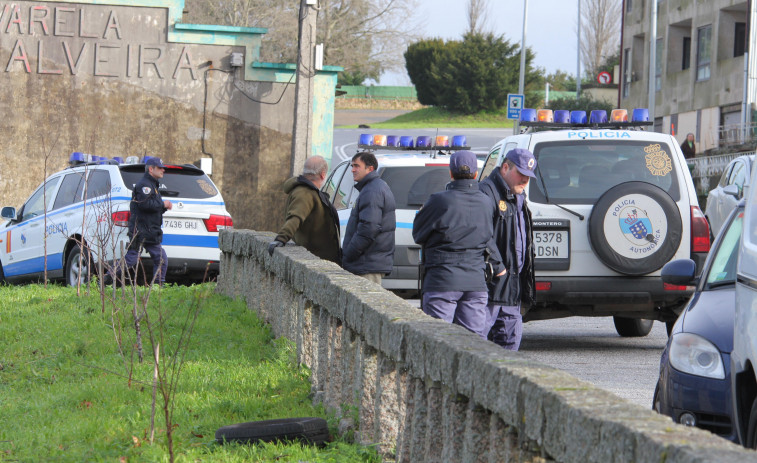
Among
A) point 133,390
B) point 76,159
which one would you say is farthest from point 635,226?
point 76,159

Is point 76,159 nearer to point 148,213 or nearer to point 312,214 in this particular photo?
point 148,213

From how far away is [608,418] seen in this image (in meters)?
2.91

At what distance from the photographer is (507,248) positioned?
783cm

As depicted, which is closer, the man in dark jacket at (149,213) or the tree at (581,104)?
the man in dark jacket at (149,213)

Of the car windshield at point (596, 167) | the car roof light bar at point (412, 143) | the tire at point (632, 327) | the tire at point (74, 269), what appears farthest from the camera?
the car roof light bar at point (412, 143)

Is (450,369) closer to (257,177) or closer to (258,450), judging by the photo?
(258,450)

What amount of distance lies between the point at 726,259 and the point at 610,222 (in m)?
3.12

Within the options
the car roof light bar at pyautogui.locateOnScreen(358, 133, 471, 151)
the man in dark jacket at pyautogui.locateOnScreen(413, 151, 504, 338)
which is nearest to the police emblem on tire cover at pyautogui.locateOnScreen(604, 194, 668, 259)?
the man in dark jacket at pyautogui.locateOnScreen(413, 151, 504, 338)

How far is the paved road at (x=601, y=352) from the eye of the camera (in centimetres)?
860

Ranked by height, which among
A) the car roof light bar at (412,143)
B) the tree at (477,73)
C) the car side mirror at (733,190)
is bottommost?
the car side mirror at (733,190)

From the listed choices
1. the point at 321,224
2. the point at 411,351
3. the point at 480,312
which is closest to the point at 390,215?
the point at 321,224

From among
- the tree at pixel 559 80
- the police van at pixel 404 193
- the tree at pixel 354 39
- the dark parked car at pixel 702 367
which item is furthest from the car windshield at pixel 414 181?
the tree at pixel 559 80

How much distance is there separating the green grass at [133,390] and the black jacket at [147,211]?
2.14 meters

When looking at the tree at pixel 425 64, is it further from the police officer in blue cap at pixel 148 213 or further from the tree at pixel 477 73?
the police officer in blue cap at pixel 148 213
